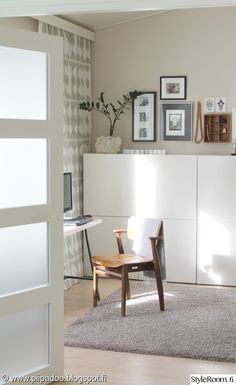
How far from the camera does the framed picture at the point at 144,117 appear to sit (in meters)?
7.32

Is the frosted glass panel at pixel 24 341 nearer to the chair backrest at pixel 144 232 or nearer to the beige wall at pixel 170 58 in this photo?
the chair backrest at pixel 144 232

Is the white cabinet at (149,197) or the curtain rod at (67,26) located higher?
the curtain rod at (67,26)

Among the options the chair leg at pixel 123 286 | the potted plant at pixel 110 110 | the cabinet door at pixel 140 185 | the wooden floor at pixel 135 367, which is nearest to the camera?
the wooden floor at pixel 135 367

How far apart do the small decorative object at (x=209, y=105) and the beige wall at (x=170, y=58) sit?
2.1 inches

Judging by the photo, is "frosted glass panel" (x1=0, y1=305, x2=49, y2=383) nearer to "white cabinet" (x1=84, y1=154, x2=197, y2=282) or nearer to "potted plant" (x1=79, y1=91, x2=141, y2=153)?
"white cabinet" (x1=84, y1=154, x2=197, y2=282)

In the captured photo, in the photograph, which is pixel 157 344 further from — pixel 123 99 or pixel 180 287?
pixel 123 99

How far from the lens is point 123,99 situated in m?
7.39

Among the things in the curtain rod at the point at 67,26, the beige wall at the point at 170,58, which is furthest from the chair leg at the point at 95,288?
the curtain rod at the point at 67,26

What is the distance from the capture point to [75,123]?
23.2ft

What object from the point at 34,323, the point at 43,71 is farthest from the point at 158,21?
the point at 34,323

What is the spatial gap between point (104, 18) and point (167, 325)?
3.20 metres

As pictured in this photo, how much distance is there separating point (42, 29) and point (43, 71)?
2422mm

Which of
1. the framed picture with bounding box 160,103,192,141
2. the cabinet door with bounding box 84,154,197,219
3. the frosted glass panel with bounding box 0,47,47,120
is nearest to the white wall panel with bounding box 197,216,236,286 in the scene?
the cabinet door with bounding box 84,154,197,219

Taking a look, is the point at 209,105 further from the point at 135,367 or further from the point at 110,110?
the point at 135,367
